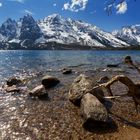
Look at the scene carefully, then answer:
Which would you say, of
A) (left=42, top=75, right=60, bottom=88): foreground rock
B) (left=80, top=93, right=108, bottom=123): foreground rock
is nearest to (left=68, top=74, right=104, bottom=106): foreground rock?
(left=80, top=93, right=108, bottom=123): foreground rock

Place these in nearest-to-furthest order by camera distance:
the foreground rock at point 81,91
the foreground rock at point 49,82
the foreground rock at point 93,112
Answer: the foreground rock at point 93,112, the foreground rock at point 81,91, the foreground rock at point 49,82

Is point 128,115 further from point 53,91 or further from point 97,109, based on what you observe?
point 53,91

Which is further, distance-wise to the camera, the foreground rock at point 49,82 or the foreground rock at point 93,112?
the foreground rock at point 49,82

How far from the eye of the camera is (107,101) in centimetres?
2097

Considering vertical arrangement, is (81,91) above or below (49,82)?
above

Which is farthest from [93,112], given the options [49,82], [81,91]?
[49,82]

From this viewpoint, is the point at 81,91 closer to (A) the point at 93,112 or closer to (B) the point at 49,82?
(A) the point at 93,112

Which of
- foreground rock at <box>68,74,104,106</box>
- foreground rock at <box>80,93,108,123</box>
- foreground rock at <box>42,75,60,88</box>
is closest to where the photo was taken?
foreground rock at <box>80,93,108,123</box>

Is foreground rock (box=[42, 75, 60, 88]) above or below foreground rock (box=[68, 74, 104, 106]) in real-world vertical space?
below

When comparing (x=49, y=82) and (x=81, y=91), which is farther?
(x=49, y=82)

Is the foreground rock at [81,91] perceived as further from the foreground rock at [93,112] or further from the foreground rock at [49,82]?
the foreground rock at [49,82]

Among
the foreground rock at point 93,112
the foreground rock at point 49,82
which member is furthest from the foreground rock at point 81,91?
the foreground rock at point 49,82

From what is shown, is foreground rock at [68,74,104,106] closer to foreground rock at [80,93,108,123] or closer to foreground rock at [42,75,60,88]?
foreground rock at [80,93,108,123]

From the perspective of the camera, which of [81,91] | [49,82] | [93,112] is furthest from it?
[49,82]
